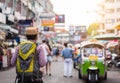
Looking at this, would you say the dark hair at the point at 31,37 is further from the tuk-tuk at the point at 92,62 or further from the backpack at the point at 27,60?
the tuk-tuk at the point at 92,62

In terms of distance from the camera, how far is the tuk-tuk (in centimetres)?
1611

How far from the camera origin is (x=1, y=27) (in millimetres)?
37625

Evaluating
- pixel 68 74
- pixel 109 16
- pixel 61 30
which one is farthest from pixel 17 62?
pixel 61 30

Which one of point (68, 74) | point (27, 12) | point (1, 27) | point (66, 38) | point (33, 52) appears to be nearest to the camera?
point (33, 52)

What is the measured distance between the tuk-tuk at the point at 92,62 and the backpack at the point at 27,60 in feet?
28.6

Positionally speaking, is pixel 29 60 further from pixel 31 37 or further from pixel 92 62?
pixel 92 62

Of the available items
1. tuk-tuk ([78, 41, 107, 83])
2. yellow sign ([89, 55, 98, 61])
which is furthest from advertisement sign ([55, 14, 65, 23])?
yellow sign ([89, 55, 98, 61])

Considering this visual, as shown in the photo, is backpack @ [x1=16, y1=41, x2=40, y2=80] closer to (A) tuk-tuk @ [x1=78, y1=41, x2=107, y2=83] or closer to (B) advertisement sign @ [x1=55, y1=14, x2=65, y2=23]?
(A) tuk-tuk @ [x1=78, y1=41, x2=107, y2=83]

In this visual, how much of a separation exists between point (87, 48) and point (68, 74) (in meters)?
3.02

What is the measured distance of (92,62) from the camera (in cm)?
1652

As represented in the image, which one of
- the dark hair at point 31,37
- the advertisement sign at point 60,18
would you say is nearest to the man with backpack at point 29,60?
the dark hair at point 31,37

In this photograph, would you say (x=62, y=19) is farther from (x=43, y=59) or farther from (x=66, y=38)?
(x=43, y=59)

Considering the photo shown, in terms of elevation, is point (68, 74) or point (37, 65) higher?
point (37, 65)

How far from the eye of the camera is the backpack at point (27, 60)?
7465mm
